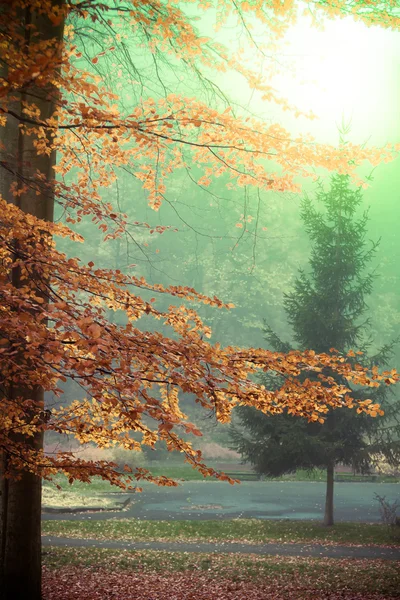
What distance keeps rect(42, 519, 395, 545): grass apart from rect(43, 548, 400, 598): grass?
2467 millimetres

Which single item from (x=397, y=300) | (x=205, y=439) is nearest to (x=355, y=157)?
(x=205, y=439)

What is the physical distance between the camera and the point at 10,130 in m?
5.82

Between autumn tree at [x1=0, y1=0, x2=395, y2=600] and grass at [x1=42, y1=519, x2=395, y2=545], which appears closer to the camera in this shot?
autumn tree at [x1=0, y1=0, x2=395, y2=600]

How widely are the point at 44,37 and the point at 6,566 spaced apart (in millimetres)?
5013

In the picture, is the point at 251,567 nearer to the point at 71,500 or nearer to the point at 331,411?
the point at 331,411

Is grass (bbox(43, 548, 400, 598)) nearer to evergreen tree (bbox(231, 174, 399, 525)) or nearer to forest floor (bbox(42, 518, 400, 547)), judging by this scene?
forest floor (bbox(42, 518, 400, 547))

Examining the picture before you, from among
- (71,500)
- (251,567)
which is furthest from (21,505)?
(71,500)

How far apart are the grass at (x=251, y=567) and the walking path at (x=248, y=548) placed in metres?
0.81

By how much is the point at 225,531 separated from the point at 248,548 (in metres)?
1.91

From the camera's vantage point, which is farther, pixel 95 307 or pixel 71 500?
pixel 71 500

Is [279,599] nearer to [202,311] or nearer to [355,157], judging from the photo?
[355,157]

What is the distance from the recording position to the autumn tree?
371 cm

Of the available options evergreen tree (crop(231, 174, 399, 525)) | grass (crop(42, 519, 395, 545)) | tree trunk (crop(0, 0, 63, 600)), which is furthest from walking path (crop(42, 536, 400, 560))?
tree trunk (crop(0, 0, 63, 600))

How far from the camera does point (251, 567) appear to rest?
9156 mm
